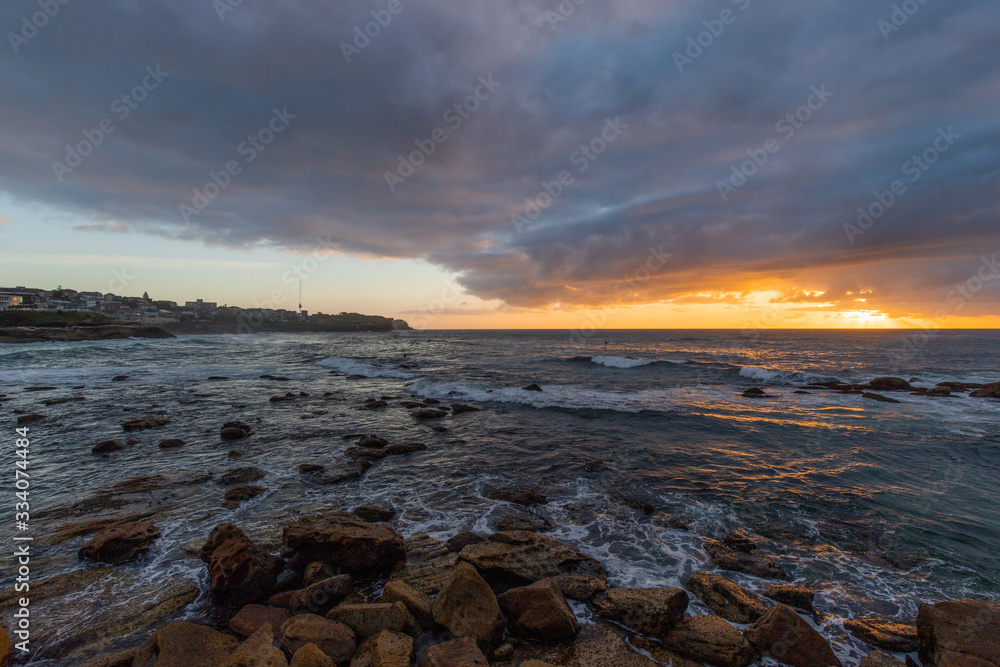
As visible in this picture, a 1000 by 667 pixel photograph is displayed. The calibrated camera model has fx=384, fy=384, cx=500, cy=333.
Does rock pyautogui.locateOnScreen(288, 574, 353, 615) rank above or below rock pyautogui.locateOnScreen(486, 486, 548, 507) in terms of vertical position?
above

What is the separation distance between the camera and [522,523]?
8625 millimetres

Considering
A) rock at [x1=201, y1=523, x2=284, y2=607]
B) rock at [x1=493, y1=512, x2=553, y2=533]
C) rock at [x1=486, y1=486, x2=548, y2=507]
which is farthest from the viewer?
rock at [x1=486, y1=486, x2=548, y2=507]

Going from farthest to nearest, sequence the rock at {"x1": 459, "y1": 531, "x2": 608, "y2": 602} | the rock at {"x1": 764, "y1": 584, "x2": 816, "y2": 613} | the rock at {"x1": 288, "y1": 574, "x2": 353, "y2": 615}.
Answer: the rock at {"x1": 459, "y1": 531, "x2": 608, "y2": 602} < the rock at {"x1": 764, "y1": 584, "x2": 816, "y2": 613} < the rock at {"x1": 288, "y1": 574, "x2": 353, "y2": 615}

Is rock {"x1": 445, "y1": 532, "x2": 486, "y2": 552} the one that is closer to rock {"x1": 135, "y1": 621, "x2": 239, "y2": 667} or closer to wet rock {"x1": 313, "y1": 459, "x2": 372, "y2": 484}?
rock {"x1": 135, "y1": 621, "x2": 239, "y2": 667}

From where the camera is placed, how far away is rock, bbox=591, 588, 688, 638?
5.36 meters

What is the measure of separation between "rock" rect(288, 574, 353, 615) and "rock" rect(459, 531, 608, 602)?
1.92m

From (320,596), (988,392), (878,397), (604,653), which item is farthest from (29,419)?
(988,392)

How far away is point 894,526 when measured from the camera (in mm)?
8805

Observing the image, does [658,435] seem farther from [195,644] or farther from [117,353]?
[117,353]

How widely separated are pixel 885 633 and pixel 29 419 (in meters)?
28.3

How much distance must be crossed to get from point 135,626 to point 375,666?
151 inches

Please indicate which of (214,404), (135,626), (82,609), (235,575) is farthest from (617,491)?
(214,404)

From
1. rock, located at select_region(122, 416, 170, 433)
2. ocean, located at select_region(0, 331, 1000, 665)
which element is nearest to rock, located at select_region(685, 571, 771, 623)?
ocean, located at select_region(0, 331, 1000, 665)

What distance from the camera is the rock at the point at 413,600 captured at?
211 inches
